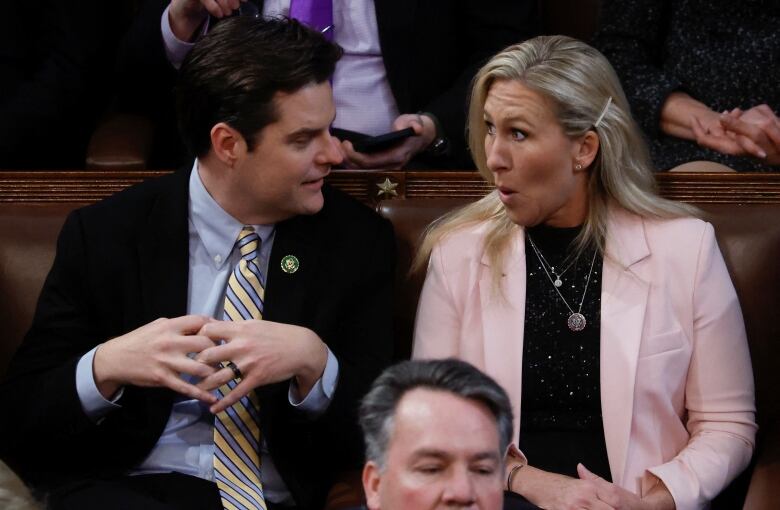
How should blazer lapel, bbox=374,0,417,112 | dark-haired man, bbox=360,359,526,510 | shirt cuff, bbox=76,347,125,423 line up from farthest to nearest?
blazer lapel, bbox=374,0,417,112, shirt cuff, bbox=76,347,125,423, dark-haired man, bbox=360,359,526,510

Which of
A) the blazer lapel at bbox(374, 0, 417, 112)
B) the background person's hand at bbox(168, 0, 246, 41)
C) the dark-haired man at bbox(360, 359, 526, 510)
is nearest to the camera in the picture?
the dark-haired man at bbox(360, 359, 526, 510)

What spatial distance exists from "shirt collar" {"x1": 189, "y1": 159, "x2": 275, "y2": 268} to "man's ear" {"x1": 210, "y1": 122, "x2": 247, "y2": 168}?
0.07 m

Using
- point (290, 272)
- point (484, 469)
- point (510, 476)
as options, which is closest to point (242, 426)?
point (290, 272)

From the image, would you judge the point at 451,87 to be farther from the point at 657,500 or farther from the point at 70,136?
the point at 657,500

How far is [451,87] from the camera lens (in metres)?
2.71

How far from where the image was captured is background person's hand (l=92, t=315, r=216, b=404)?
1.92 m

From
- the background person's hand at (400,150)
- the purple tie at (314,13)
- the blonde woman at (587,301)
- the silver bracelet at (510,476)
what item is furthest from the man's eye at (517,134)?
the purple tie at (314,13)

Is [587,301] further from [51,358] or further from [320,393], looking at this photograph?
[51,358]

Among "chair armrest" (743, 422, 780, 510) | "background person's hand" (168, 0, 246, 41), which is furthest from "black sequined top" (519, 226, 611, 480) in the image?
"background person's hand" (168, 0, 246, 41)

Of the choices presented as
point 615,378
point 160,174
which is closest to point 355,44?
point 160,174

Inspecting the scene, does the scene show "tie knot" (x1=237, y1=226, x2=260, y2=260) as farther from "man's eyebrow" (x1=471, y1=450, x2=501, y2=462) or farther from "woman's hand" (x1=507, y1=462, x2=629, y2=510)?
"man's eyebrow" (x1=471, y1=450, x2=501, y2=462)

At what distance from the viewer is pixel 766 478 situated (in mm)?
1978

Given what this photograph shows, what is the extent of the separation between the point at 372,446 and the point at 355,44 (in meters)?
1.22

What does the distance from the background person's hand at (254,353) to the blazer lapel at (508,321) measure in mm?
305
